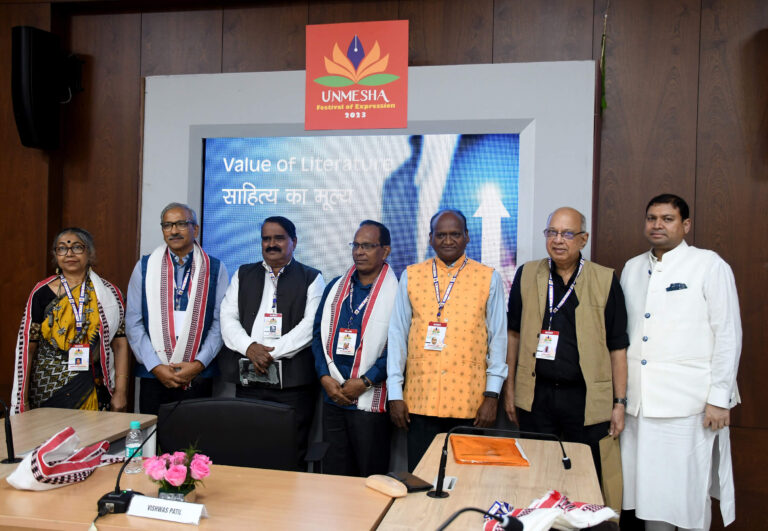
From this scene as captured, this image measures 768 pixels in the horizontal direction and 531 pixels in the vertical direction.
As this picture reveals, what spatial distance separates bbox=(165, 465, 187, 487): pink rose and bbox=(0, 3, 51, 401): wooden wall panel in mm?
3412

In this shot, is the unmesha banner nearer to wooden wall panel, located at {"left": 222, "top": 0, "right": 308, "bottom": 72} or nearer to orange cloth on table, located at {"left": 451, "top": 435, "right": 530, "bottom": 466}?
wooden wall panel, located at {"left": 222, "top": 0, "right": 308, "bottom": 72}

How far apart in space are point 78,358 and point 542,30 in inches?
133

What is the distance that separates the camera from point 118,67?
15.2ft

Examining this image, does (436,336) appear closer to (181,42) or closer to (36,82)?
(181,42)

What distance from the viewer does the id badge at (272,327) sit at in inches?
140

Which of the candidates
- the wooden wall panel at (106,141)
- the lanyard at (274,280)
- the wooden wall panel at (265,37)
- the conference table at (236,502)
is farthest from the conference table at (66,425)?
the wooden wall panel at (265,37)

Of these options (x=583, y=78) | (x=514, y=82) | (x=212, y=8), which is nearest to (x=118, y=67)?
(x=212, y=8)

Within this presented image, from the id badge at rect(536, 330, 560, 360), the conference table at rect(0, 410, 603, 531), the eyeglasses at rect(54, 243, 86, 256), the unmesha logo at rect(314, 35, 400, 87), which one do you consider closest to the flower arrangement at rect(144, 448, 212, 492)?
the conference table at rect(0, 410, 603, 531)

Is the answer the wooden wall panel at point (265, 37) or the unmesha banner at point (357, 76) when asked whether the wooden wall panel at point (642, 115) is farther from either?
the wooden wall panel at point (265, 37)

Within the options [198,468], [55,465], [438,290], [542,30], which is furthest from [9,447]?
[542,30]

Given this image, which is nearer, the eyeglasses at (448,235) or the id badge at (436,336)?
the id badge at (436,336)

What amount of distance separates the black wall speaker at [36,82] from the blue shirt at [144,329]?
4.71 feet

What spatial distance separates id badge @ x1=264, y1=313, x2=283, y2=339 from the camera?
Result: 356 cm

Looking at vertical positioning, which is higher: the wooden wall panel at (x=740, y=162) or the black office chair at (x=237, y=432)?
the wooden wall panel at (x=740, y=162)
